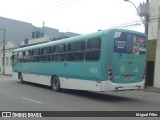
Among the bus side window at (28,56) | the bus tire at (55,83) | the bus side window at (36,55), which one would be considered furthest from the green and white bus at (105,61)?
the bus side window at (28,56)

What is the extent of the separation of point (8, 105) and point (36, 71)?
36.4ft

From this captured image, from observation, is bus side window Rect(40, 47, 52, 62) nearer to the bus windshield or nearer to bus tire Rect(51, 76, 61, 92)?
bus tire Rect(51, 76, 61, 92)

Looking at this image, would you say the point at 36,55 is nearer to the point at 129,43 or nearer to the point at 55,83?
the point at 55,83

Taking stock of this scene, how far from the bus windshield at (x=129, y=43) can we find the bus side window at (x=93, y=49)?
863 millimetres

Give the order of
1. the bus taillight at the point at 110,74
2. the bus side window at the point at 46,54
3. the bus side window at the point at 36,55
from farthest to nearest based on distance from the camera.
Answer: the bus side window at the point at 36,55 → the bus side window at the point at 46,54 → the bus taillight at the point at 110,74

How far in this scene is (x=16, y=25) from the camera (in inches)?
2864

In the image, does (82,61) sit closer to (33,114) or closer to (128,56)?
(128,56)

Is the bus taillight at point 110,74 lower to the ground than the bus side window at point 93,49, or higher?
lower

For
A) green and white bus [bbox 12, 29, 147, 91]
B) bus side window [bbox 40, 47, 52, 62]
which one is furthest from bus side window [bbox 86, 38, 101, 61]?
bus side window [bbox 40, 47, 52, 62]

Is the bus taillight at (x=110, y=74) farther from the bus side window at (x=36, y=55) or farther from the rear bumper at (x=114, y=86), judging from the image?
the bus side window at (x=36, y=55)

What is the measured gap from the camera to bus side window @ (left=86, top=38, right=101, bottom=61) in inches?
626

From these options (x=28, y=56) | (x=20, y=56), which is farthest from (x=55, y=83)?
(x=20, y=56)

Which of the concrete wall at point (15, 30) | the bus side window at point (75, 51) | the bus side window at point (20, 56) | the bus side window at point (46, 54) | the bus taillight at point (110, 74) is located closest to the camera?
the bus taillight at point (110, 74)

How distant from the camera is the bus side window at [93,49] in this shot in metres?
15.9
